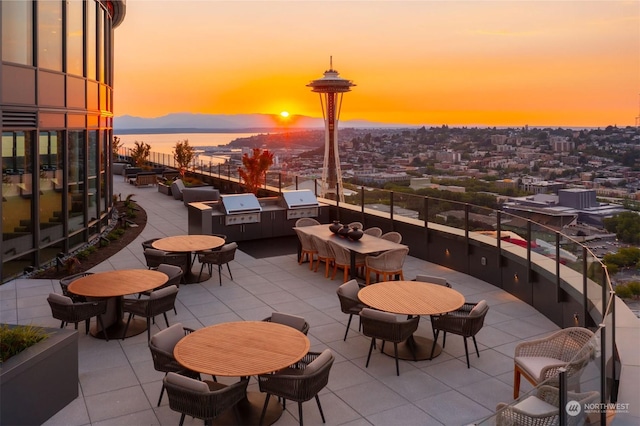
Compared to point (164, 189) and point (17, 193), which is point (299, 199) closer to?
point (17, 193)

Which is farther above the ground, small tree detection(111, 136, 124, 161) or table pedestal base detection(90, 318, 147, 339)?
small tree detection(111, 136, 124, 161)

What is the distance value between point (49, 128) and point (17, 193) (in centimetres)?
178

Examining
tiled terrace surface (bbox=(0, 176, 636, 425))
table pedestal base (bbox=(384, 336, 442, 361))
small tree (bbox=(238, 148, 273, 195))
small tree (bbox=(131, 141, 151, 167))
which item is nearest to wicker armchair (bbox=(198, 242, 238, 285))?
tiled terrace surface (bbox=(0, 176, 636, 425))

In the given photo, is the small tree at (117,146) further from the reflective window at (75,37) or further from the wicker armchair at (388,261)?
the wicker armchair at (388,261)

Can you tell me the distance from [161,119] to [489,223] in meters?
64.9

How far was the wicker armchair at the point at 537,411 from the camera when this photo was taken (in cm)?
360

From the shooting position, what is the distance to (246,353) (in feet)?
17.2

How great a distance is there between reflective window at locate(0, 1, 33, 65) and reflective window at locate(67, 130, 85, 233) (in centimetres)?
264

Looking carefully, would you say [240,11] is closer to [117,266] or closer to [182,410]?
[117,266]

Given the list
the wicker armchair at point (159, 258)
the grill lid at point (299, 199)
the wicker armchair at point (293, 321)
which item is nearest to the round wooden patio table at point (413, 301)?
the wicker armchair at point (293, 321)

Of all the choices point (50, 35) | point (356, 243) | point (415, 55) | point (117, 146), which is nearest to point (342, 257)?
point (356, 243)

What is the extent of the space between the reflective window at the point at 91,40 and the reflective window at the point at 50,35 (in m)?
→ 2.08

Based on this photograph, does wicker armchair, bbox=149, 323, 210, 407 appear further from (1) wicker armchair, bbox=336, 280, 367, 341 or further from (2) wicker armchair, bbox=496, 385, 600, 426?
(2) wicker armchair, bbox=496, 385, 600, 426

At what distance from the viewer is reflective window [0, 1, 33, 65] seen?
10000mm
